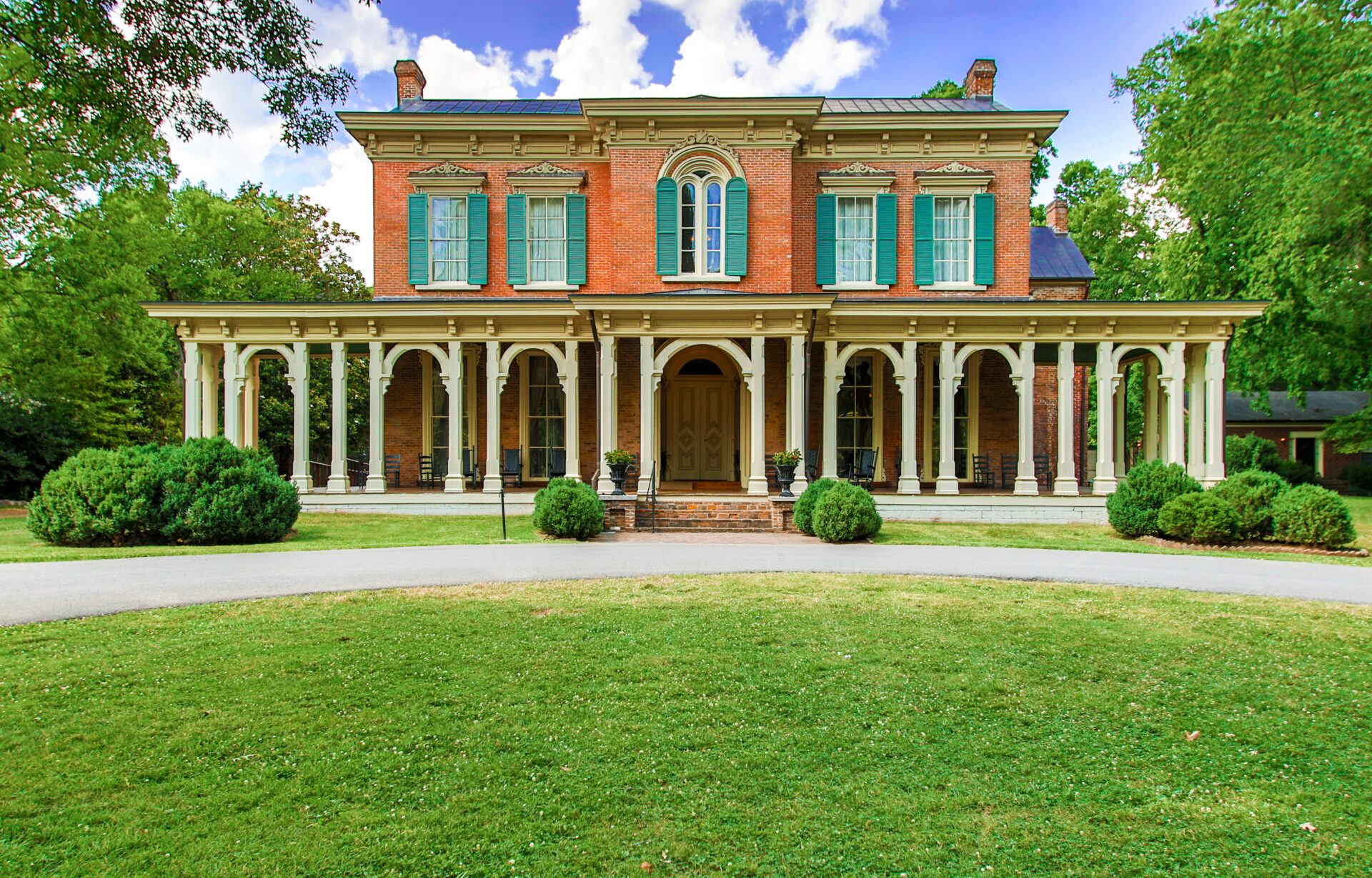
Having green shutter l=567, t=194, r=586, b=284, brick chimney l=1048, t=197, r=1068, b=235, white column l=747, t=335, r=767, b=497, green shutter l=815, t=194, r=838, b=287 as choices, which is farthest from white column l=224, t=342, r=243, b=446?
brick chimney l=1048, t=197, r=1068, b=235

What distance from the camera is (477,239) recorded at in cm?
1895

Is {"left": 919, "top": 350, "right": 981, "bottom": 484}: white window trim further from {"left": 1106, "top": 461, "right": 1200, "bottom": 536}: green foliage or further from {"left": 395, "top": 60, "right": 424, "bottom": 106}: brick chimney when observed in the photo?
{"left": 395, "top": 60, "right": 424, "bottom": 106}: brick chimney

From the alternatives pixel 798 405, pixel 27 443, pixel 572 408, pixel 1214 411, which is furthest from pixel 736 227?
pixel 27 443

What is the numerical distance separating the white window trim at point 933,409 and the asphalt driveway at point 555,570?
770 centimetres

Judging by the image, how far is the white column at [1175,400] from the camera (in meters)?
16.7

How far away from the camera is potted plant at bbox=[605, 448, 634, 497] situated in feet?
47.8

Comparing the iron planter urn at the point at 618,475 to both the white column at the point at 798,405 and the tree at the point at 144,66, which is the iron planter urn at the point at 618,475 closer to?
the white column at the point at 798,405

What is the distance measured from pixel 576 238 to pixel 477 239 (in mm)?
2467

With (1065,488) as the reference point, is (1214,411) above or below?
above

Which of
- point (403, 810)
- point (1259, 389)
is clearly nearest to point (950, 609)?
point (403, 810)

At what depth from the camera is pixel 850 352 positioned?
1656 cm

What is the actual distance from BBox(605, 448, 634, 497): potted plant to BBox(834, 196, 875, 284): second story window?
7.80 meters

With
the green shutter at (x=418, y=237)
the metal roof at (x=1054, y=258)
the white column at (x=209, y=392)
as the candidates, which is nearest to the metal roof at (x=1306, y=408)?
the metal roof at (x=1054, y=258)

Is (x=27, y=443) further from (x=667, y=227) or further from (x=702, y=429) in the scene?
(x=667, y=227)
